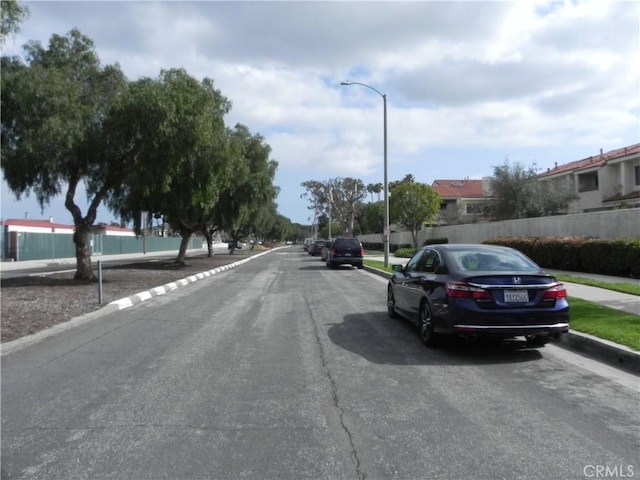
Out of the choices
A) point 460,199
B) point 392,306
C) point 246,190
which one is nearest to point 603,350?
point 392,306

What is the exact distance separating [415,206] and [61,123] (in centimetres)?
3768

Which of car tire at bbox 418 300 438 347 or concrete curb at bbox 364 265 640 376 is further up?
car tire at bbox 418 300 438 347

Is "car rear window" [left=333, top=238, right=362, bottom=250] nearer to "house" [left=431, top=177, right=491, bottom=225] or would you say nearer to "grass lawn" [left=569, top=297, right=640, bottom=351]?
"grass lawn" [left=569, top=297, right=640, bottom=351]

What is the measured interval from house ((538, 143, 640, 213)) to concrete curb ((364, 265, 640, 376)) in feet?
103

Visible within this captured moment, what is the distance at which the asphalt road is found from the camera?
158 inches

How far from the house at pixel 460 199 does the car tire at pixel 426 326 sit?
49026mm

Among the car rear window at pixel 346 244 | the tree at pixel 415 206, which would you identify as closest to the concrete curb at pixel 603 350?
the car rear window at pixel 346 244

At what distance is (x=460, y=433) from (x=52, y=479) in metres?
3.05

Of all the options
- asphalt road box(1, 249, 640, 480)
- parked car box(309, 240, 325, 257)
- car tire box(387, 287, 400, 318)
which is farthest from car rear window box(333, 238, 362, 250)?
asphalt road box(1, 249, 640, 480)

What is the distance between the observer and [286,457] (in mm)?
4105

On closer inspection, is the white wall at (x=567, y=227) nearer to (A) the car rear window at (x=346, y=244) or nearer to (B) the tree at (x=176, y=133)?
(A) the car rear window at (x=346, y=244)

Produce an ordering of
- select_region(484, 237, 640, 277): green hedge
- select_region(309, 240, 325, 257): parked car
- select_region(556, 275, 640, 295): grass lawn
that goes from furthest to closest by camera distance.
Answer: select_region(309, 240, 325, 257): parked car, select_region(484, 237, 640, 277): green hedge, select_region(556, 275, 640, 295): grass lawn

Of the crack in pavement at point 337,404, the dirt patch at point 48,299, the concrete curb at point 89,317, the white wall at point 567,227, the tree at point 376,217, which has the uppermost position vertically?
the tree at point 376,217

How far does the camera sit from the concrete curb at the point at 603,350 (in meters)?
6.91
